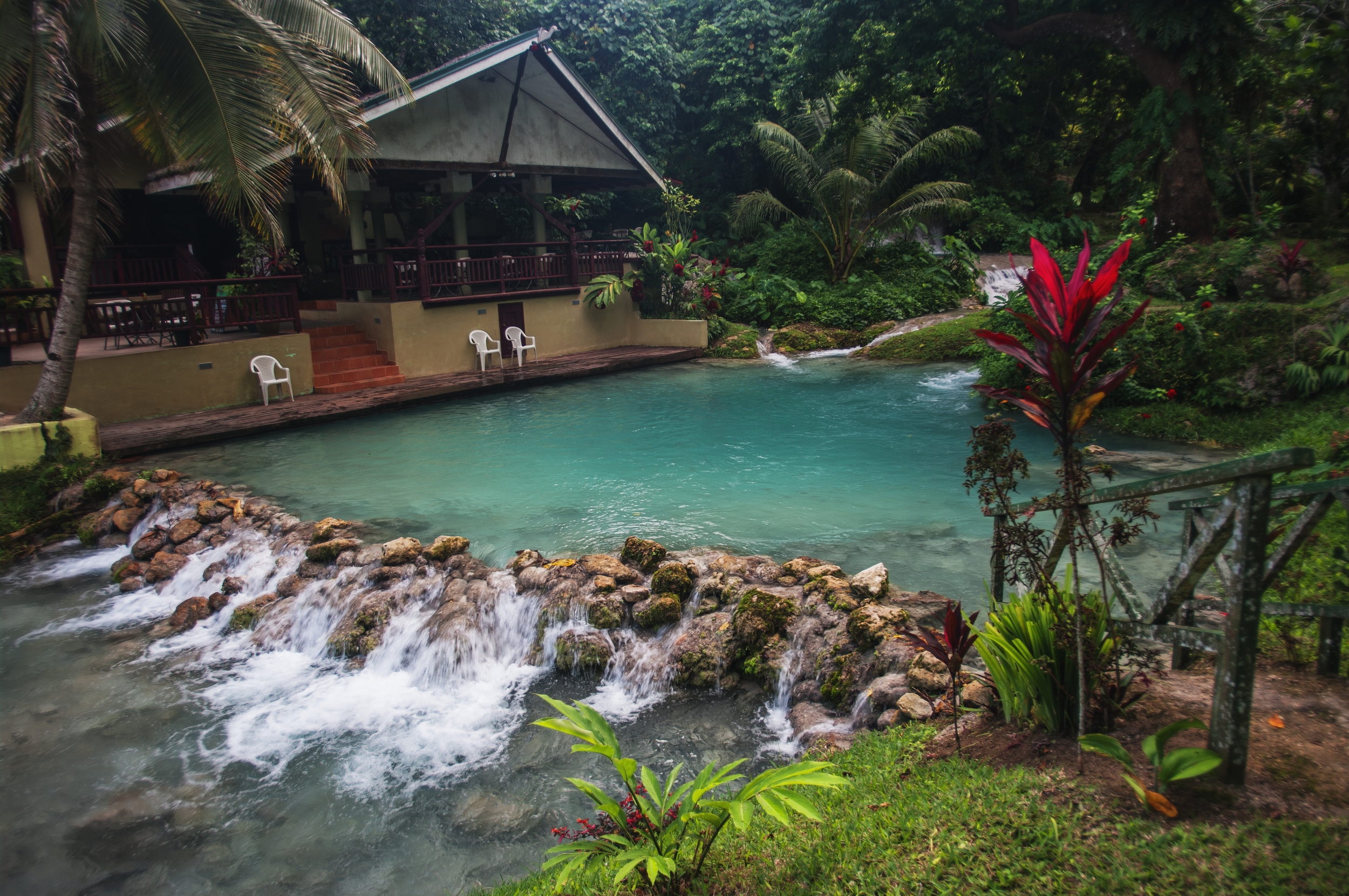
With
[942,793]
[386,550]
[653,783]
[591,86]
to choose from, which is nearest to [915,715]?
[942,793]

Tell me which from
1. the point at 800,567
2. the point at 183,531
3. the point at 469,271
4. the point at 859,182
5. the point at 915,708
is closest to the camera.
Answer: the point at 915,708

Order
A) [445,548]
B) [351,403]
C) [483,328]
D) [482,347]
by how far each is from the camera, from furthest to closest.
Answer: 1. [483,328]
2. [482,347]
3. [351,403]
4. [445,548]

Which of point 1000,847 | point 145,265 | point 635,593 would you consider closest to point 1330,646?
point 1000,847

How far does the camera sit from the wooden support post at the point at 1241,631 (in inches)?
88.1

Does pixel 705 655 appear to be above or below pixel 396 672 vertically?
above

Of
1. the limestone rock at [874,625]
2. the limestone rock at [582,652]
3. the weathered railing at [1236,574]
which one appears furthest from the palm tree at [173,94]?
the weathered railing at [1236,574]

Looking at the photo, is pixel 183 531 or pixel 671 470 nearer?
pixel 183 531

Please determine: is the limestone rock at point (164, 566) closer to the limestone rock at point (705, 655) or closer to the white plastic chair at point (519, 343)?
the limestone rock at point (705, 655)

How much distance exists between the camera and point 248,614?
7.09 meters

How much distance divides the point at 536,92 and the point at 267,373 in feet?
27.0

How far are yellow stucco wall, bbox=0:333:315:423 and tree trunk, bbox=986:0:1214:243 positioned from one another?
623 inches

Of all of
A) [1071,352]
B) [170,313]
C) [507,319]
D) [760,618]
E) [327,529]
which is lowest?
[760,618]

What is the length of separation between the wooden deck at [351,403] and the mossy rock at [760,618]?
903 centimetres

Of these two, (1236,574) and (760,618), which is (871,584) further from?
(1236,574)
